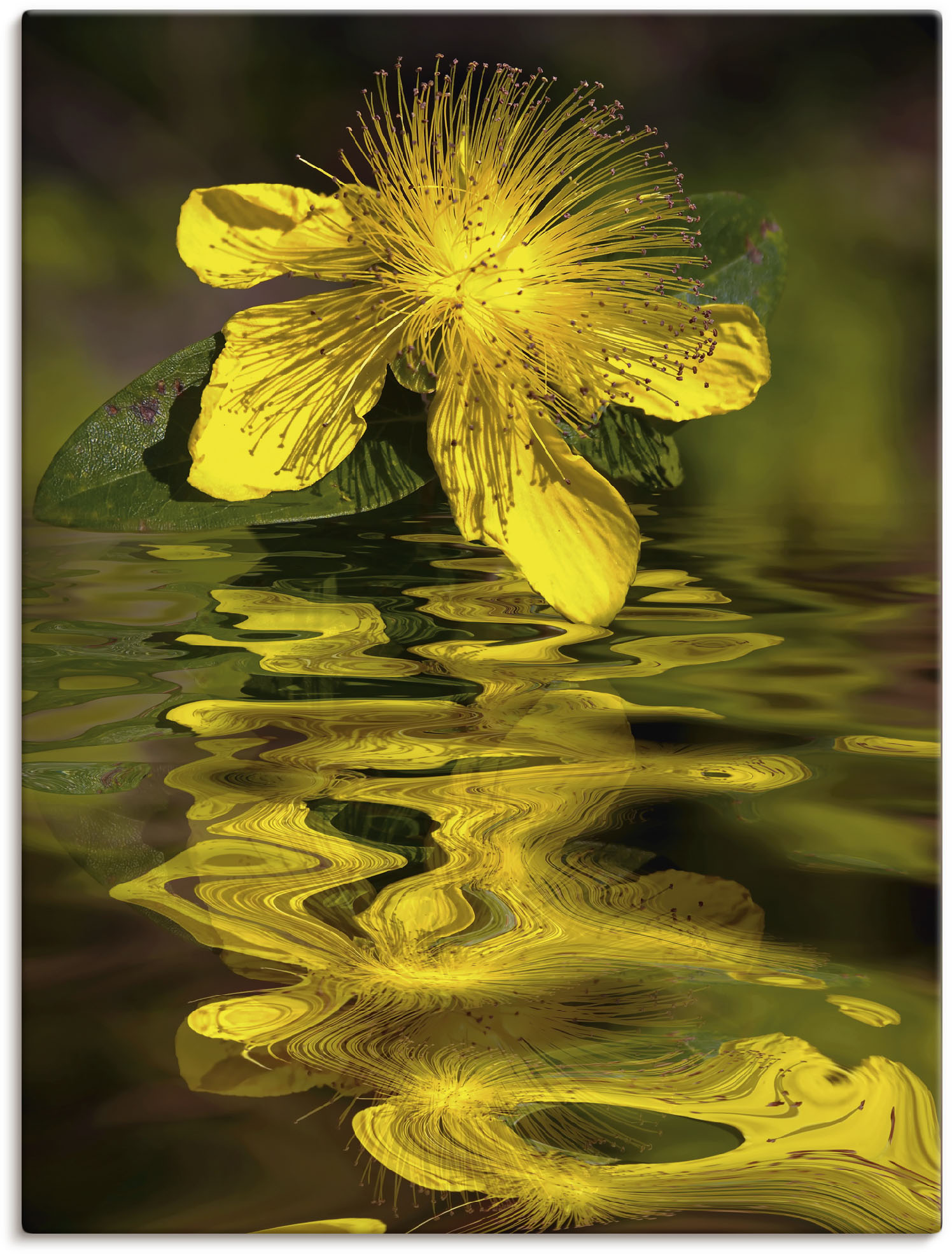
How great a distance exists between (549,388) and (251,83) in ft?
1.07

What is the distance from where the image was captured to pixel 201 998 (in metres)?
0.70

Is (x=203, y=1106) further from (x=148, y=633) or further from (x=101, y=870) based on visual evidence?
(x=148, y=633)

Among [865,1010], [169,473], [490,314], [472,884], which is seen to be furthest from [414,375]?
[865,1010]

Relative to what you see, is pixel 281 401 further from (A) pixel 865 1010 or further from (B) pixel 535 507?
(A) pixel 865 1010

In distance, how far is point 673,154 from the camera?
0.74m

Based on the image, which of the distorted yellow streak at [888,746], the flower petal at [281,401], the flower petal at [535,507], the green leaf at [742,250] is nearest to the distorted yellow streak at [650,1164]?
the distorted yellow streak at [888,746]

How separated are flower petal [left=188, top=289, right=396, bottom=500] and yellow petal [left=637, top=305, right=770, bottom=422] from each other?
Answer: 0.24 metres

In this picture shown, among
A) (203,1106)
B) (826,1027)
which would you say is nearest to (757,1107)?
(826,1027)

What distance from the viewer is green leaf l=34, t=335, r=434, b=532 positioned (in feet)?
2.39

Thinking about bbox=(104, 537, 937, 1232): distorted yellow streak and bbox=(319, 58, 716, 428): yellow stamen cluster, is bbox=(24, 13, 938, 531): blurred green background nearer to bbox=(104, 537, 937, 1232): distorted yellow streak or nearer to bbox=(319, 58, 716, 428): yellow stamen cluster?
bbox=(319, 58, 716, 428): yellow stamen cluster

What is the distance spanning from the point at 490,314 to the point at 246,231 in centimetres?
19

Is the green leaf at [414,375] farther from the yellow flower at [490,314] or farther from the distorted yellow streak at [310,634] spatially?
the distorted yellow streak at [310,634]

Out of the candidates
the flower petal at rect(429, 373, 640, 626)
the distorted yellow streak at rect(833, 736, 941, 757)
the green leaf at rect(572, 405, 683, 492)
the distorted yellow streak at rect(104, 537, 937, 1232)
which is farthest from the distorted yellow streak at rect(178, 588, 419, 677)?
the distorted yellow streak at rect(833, 736, 941, 757)

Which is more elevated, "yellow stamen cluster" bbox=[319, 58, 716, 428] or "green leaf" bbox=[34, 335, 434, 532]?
"yellow stamen cluster" bbox=[319, 58, 716, 428]
